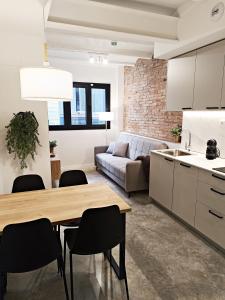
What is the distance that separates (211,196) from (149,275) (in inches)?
43.8

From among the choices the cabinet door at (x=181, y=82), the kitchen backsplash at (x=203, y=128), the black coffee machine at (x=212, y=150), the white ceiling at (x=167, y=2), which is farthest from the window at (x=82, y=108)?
the black coffee machine at (x=212, y=150)

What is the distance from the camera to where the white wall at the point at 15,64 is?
8.94 feet

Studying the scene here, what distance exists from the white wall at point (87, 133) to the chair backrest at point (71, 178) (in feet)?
10.2

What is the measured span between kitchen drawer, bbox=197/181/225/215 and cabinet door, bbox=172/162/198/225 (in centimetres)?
10

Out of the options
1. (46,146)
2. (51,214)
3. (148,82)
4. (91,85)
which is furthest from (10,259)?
(91,85)

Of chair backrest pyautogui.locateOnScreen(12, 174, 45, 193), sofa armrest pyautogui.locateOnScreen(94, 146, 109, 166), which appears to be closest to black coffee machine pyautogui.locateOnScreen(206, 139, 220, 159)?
chair backrest pyautogui.locateOnScreen(12, 174, 45, 193)

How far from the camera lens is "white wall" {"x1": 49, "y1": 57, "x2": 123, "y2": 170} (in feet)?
18.2

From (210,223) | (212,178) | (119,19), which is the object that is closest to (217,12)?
(119,19)

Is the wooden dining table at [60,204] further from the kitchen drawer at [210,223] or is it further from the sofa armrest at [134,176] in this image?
the sofa armrest at [134,176]

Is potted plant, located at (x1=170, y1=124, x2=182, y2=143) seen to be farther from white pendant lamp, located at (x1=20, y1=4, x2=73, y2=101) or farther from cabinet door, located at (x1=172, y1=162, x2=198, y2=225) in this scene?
white pendant lamp, located at (x1=20, y1=4, x2=73, y2=101)

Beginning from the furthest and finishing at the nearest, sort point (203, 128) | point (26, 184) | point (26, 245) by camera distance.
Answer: point (203, 128), point (26, 184), point (26, 245)

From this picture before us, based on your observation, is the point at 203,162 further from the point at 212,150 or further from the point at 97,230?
the point at 97,230

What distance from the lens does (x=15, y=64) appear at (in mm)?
2932

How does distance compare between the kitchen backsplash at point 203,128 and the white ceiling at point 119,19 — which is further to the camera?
the kitchen backsplash at point 203,128
